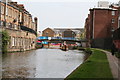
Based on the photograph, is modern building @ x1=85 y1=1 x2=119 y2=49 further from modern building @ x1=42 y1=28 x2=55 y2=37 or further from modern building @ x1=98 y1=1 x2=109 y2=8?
modern building @ x1=42 y1=28 x2=55 y2=37

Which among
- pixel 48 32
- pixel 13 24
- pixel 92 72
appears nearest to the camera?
pixel 92 72

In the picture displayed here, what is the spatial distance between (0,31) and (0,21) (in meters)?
6.68

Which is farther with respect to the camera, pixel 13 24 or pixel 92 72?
pixel 13 24

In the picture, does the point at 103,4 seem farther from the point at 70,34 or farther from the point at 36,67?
the point at 70,34

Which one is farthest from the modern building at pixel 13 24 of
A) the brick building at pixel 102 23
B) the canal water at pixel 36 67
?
the brick building at pixel 102 23

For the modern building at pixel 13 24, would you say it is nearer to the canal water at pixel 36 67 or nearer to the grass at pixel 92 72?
the canal water at pixel 36 67

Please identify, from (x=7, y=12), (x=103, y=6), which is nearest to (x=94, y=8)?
(x=103, y=6)

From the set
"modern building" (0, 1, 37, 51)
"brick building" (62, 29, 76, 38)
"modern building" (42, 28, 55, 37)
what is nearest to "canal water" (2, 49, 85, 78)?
"modern building" (0, 1, 37, 51)

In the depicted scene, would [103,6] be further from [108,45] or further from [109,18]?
[108,45]

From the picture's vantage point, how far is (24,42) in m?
59.8

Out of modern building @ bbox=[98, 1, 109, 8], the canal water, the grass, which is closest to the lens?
the grass

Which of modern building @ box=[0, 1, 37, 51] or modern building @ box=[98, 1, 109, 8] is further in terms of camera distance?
modern building @ box=[98, 1, 109, 8]

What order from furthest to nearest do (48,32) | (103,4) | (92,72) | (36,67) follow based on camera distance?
(48,32), (103,4), (36,67), (92,72)

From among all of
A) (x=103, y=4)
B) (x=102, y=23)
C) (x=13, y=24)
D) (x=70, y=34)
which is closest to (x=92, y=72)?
(x=13, y=24)
